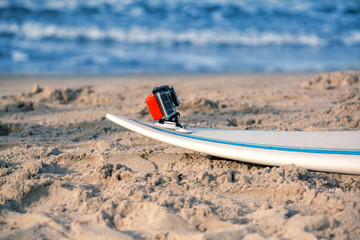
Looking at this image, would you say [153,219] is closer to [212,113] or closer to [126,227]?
[126,227]

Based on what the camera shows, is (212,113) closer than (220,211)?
No

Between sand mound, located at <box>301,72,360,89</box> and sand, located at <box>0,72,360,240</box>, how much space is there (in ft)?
5.12

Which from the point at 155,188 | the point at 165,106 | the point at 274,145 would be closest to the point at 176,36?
the point at 165,106

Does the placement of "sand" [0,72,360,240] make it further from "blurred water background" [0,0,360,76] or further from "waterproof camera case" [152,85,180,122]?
"blurred water background" [0,0,360,76]

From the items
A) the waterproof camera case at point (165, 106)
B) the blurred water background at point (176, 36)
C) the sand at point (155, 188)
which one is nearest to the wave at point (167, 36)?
the blurred water background at point (176, 36)

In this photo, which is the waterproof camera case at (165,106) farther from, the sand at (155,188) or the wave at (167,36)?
the wave at (167,36)

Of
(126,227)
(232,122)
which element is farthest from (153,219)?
(232,122)

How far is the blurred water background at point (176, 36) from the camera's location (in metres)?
8.33

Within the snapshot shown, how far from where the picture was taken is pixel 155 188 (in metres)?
1.99

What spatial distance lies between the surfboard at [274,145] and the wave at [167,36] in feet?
30.5

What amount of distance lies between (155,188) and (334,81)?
4192mm

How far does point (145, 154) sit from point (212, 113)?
1.45 meters

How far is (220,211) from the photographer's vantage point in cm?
178

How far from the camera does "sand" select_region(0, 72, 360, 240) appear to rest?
5.34ft
